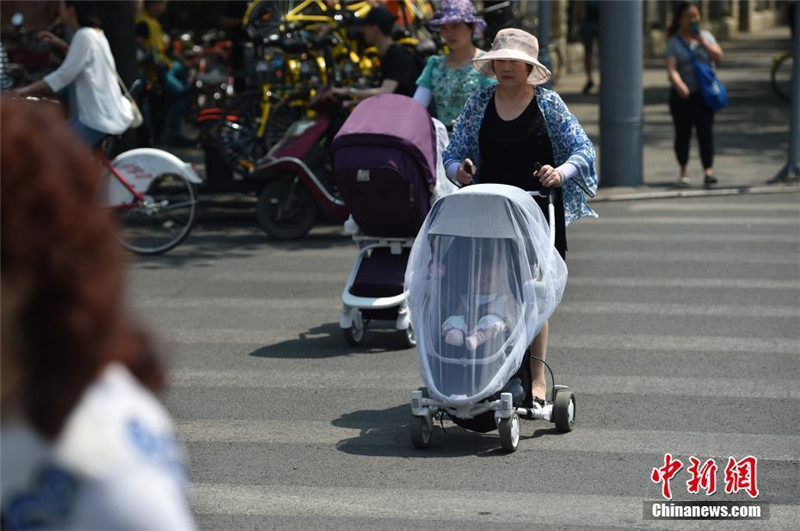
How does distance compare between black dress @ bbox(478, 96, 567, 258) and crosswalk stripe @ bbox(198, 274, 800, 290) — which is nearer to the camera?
black dress @ bbox(478, 96, 567, 258)

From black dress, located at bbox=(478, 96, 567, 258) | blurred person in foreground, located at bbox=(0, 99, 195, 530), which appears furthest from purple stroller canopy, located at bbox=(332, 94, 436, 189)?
blurred person in foreground, located at bbox=(0, 99, 195, 530)

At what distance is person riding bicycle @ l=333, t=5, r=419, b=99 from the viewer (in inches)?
395

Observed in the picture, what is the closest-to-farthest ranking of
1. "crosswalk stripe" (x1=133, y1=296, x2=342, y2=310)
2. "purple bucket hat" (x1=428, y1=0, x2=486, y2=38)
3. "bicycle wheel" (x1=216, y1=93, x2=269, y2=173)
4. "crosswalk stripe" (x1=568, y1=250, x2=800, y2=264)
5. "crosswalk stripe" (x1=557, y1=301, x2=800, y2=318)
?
"purple bucket hat" (x1=428, y1=0, x2=486, y2=38) < "crosswalk stripe" (x1=557, y1=301, x2=800, y2=318) < "crosswalk stripe" (x1=133, y1=296, x2=342, y2=310) < "crosswalk stripe" (x1=568, y1=250, x2=800, y2=264) < "bicycle wheel" (x1=216, y1=93, x2=269, y2=173)

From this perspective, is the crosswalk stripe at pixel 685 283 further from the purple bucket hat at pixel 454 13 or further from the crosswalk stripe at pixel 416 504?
the crosswalk stripe at pixel 416 504

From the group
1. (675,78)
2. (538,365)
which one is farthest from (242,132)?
Answer: (538,365)

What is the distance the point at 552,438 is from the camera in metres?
6.21

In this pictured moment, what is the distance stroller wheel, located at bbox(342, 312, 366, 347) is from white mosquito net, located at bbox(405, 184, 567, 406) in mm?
2034

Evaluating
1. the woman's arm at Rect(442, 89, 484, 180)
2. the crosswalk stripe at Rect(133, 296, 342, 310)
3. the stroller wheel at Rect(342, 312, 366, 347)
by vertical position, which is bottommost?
the crosswalk stripe at Rect(133, 296, 342, 310)

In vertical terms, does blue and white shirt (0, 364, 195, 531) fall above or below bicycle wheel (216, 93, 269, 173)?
above

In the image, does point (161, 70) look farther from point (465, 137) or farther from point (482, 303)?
point (482, 303)

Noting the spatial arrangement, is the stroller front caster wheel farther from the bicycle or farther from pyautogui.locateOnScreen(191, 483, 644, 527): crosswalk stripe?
the bicycle

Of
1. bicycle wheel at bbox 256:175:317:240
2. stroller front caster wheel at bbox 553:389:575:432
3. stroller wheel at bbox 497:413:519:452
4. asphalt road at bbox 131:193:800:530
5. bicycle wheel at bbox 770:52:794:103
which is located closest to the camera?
asphalt road at bbox 131:193:800:530

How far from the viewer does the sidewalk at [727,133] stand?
14.4m

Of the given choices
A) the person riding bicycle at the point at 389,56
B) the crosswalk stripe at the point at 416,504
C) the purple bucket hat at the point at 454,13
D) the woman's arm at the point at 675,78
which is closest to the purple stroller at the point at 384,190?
the purple bucket hat at the point at 454,13
